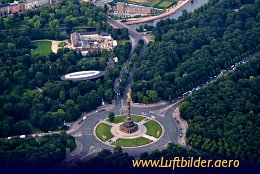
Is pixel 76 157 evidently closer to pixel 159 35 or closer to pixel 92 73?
pixel 92 73

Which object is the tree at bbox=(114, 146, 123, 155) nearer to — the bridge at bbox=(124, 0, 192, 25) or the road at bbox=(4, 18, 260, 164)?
the road at bbox=(4, 18, 260, 164)

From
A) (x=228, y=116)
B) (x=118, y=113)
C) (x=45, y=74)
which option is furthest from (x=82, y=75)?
(x=228, y=116)

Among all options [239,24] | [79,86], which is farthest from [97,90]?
[239,24]

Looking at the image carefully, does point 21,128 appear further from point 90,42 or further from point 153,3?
point 153,3

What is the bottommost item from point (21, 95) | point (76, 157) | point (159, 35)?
point (76, 157)

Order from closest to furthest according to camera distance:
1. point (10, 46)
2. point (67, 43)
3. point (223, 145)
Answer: point (223, 145) → point (10, 46) → point (67, 43)

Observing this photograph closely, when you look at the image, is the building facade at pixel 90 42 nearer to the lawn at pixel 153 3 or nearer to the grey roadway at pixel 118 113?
the grey roadway at pixel 118 113

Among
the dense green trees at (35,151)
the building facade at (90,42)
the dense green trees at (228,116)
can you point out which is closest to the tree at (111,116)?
the dense green trees at (35,151)

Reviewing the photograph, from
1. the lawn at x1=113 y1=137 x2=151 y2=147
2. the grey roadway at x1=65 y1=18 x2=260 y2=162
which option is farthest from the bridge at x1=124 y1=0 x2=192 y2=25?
the lawn at x1=113 y1=137 x2=151 y2=147
